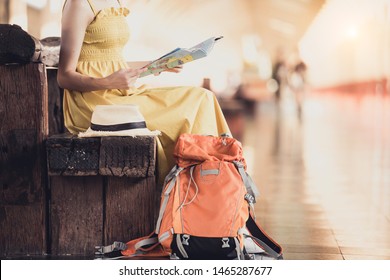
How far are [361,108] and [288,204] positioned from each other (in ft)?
33.6

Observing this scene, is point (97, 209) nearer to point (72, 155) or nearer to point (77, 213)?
point (77, 213)

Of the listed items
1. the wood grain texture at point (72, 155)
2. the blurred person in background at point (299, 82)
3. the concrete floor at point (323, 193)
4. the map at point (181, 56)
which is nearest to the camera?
the map at point (181, 56)

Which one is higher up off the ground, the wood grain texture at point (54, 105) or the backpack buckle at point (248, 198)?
the wood grain texture at point (54, 105)

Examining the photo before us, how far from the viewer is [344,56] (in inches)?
708

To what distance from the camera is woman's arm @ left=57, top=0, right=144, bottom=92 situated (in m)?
2.35

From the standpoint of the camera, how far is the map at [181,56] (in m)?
2.10

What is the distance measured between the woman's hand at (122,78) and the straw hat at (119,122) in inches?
3.7

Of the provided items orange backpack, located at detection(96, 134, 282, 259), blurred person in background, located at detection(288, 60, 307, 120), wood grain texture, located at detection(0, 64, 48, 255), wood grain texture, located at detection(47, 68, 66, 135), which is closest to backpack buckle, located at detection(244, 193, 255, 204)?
orange backpack, located at detection(96, 134, 282, 259)

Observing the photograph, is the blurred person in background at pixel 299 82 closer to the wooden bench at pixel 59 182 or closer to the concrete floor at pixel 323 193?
the concrete floor at pixel 323 193

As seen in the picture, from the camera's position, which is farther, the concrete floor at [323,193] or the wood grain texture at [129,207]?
the concrete floor at [323,193]

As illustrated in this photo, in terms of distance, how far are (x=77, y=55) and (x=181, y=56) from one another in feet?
1.56

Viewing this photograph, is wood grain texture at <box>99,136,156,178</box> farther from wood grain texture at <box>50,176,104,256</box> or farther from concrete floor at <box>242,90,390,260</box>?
concrete floor at <box>242,90,390,260</box>

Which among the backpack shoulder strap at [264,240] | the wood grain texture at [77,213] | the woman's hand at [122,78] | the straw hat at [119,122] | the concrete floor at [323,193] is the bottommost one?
the concrete floor at [323,193]

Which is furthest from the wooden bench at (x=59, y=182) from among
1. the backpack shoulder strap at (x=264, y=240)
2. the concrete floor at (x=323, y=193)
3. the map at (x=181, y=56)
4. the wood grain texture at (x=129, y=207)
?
the concrete floor at (x=323, y=193)
